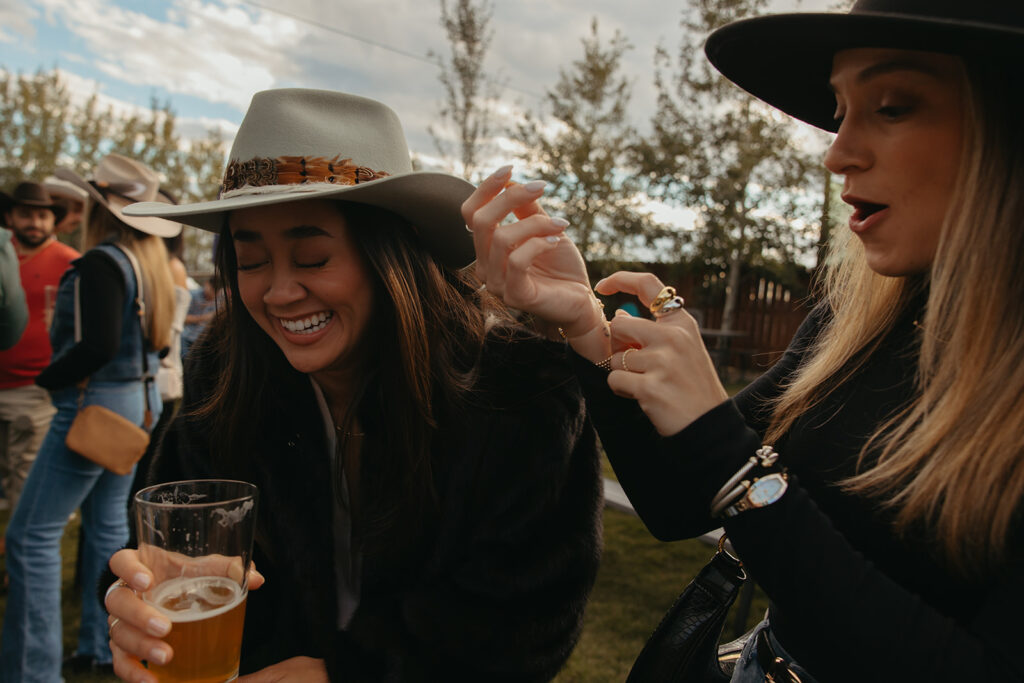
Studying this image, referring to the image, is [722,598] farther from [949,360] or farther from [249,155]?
[249,155]

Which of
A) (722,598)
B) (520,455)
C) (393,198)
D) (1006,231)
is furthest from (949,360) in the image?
(393,198)

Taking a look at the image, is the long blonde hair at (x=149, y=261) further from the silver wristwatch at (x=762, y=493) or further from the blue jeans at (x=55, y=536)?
the silver wristwatch at (x=762, y=493)

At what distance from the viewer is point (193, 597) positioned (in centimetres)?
107

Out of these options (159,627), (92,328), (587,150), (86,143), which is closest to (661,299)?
(159,627)

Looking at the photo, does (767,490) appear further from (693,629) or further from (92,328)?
(92,328)

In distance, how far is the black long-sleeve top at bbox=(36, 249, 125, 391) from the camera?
10.2ft

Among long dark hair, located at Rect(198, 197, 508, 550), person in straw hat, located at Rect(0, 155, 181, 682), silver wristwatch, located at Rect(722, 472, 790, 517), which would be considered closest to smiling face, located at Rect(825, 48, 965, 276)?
silver wristwatch, located at Rect(722, 472, 790, 517)

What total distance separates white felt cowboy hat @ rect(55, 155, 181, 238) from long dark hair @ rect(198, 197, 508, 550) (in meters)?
1.75

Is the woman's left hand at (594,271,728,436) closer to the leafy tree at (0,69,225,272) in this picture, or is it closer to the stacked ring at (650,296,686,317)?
the stacked ring at (650,296,686,317)

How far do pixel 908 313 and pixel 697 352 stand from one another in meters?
0.56

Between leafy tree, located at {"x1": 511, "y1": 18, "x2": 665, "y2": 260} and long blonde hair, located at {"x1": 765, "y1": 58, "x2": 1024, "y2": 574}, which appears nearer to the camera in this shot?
long blonde hair, located at {"x1": 765, "y1": 58, "x2": 1024, "y2": 574}

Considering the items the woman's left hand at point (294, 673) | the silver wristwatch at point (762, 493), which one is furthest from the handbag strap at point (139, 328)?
the silver wristwatch at point (762, 493)

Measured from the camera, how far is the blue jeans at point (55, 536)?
2771 mm

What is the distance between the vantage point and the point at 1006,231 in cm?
93
